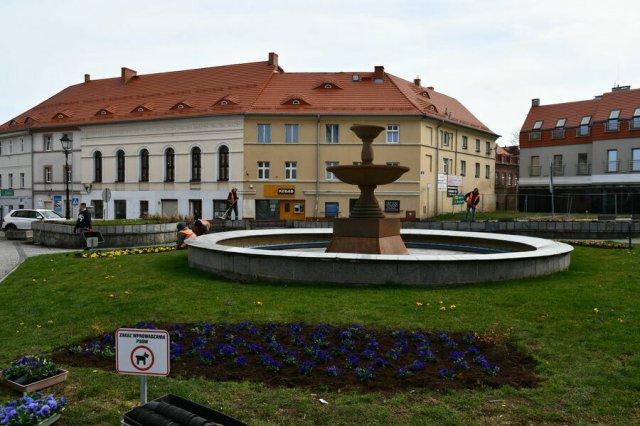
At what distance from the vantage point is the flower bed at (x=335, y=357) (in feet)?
18.3

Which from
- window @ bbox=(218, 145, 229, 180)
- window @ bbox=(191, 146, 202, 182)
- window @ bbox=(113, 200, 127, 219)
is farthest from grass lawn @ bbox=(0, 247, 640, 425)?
window @ bbox=(113, 200, 127, 219)

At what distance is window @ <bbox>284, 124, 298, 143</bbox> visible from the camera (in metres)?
41.4

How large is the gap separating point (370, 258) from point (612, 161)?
45.4 metres

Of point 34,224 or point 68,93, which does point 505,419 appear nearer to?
point 34,224

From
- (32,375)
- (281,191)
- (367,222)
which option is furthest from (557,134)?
(32,375)

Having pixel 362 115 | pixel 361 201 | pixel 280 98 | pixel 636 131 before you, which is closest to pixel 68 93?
pixel 280 98

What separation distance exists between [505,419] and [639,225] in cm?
2516

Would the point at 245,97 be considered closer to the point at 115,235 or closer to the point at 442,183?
the point at 442,183

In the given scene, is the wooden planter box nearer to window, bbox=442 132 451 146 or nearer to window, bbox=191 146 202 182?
window, bbox=191 146 202 182

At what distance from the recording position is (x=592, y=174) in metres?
48.2

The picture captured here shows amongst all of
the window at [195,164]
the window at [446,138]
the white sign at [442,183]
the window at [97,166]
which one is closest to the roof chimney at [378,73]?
the window at [446,138]

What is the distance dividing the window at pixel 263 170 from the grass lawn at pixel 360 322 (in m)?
27.4

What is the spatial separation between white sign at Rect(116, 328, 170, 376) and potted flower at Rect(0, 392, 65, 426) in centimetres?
79

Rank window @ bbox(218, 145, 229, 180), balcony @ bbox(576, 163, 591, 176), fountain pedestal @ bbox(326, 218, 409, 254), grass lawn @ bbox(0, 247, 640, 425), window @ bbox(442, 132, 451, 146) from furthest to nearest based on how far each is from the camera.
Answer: balcony @ bbox(576, 163, 591, 176) < window @ bbox(442, 132, 451, 146) < window @ bbox(218, 145, 229, 180) < fountain pedestal @ bbox(326, 218, 409, 254) < grass lawn @ bbox(0, 247, 640, 425)
